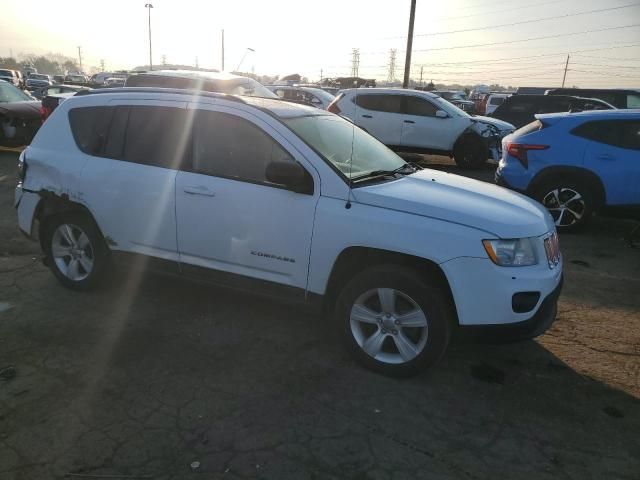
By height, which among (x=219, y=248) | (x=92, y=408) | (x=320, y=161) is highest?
(x=320, y=161)

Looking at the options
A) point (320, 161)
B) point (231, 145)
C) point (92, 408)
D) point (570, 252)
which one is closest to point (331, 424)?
point (92, 408)

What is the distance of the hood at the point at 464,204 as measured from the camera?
309 centimetres

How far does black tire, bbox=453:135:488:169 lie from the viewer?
11664mm

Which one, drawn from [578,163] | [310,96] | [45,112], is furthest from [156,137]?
[310,96]

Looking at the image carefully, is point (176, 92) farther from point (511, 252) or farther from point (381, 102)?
point (381, 102)

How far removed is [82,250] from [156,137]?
1.30 metres

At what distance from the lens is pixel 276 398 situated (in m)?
3.10

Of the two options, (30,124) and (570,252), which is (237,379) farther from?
(30,124)

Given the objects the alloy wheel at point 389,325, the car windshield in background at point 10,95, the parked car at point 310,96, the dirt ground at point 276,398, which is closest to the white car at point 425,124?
the parked car at point 310,96

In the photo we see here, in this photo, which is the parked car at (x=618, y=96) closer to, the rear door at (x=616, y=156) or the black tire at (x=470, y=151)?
the black tire at (x=470, y=151)

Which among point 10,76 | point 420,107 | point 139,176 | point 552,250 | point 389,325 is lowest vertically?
point 389,325

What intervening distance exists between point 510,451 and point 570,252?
4.05 meters

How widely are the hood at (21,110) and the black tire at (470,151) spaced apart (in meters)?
10.1

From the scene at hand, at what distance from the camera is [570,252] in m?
6.08
